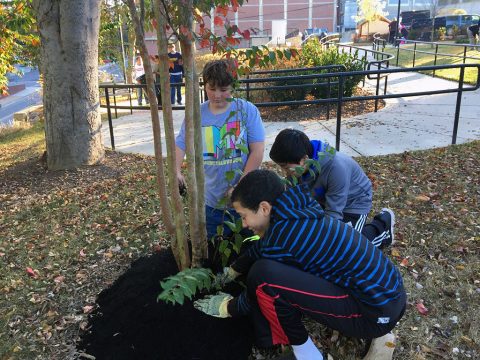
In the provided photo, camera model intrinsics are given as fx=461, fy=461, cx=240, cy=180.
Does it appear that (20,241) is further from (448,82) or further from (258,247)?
(448,82)

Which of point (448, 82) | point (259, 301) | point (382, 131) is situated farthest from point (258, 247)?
point (448, 82)

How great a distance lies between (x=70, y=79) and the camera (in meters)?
5.20

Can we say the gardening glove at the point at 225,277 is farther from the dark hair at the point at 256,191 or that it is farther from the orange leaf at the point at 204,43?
the orange leaf at the point at 204,43

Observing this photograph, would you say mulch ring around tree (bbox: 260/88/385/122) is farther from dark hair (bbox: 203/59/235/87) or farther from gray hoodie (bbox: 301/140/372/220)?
dark hair (bbox: 203/59/235/87)

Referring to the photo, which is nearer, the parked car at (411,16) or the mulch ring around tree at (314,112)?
the mulch ring around tree at (314,112)

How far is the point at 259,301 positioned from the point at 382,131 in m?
5.10

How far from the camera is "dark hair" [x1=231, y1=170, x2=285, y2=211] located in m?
2.01

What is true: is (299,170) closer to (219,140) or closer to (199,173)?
(199,173)

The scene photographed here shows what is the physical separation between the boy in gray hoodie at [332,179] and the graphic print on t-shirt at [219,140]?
33cm

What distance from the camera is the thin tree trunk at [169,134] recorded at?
214 centimetres

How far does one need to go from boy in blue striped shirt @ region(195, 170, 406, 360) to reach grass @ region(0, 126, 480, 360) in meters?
0.41

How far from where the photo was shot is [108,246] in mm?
3543

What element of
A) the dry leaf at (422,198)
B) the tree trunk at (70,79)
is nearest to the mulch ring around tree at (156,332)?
the dry leaf at (422,198)

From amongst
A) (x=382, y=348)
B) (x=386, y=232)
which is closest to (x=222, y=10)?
(x=382, y=348)
